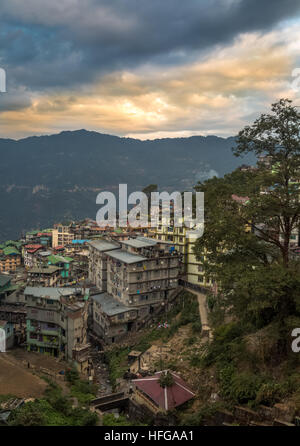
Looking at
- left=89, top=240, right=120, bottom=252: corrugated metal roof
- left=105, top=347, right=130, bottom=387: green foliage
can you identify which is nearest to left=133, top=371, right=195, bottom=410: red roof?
left=105, top=347, right=130, bottom=387: green foliage

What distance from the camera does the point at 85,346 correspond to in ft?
84.4

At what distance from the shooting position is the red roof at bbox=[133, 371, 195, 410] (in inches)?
610

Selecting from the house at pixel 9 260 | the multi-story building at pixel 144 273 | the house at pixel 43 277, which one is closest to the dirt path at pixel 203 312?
the multi-story building at pixel 144 273

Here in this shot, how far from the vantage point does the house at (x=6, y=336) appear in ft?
91.6

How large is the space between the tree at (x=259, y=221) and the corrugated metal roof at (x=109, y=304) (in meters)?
16.4

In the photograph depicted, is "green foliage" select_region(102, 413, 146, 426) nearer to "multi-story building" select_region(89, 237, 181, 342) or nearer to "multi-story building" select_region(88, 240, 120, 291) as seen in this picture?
"multi-story building" select_region(89, 237, 181, 342)

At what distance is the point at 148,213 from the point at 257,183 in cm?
5471

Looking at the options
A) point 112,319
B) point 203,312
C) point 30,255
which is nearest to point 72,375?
point 112,319

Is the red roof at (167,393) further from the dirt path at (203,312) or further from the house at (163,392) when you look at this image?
the dirt path at (203,312)

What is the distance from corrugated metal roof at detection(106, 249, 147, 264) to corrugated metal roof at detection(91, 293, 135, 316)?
12.9ft

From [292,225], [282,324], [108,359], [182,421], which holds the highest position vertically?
[292,225]

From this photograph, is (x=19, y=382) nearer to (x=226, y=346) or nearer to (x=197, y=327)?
(x=226, y=346)
